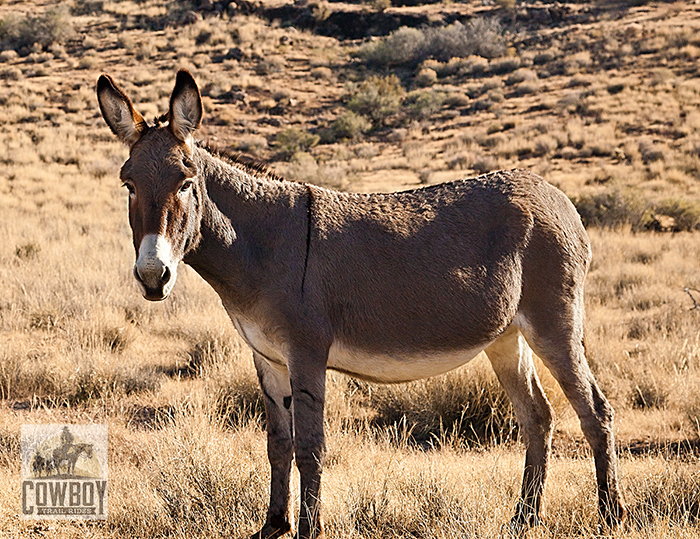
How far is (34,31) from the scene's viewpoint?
3969cm

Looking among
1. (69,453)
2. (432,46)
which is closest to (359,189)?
(69,453)

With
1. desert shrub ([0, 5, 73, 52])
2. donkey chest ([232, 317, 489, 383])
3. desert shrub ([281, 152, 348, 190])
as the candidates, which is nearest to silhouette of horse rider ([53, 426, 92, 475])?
donkey chest ([232, 317, 489, 383])

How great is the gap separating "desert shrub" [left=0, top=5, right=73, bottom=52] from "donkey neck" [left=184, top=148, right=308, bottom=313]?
138 feet

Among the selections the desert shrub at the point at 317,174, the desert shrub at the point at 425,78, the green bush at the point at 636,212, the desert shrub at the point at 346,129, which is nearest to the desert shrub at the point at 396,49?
the desert shrub at the point at 425,78

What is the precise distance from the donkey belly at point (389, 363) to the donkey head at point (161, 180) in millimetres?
1013

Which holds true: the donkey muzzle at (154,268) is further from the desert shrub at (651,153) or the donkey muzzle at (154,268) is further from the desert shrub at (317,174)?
the desert shrub at (651,153)

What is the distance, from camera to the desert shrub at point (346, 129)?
95.7 feet

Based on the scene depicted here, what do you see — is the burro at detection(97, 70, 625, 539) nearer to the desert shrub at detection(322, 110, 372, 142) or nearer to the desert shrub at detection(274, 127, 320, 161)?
the desert shrub at detection(274, 127, 320, 161)

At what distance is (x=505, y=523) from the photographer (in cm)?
371

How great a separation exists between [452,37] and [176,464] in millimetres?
40760

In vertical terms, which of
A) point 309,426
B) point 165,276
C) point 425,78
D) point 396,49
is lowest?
point 309,426

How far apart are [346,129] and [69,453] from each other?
25743 millimetres

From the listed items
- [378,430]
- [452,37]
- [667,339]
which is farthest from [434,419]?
[452,37]

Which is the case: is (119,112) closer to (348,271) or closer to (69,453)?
(348,271)
